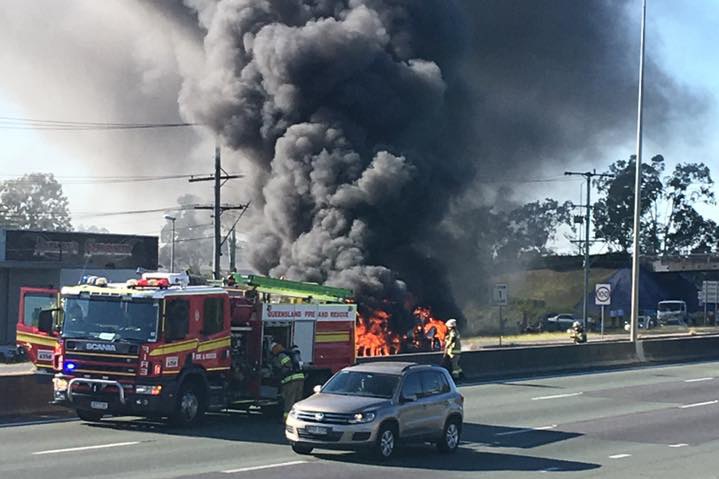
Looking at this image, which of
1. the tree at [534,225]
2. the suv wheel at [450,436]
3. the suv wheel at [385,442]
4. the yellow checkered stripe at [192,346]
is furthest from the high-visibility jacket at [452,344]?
the tree at [534,225]

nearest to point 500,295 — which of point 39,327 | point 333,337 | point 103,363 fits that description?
point 333,337

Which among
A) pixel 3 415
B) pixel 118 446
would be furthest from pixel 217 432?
pixel 3 415

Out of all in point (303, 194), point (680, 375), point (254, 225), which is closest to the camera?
point (680, 375)

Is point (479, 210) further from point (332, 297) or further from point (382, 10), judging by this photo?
point (332, 297)

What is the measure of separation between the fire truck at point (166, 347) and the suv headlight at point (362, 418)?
13.3ft

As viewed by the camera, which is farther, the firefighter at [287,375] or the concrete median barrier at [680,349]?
the concrete median barrier at [680,349]

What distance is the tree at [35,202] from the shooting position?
12938 centimetres

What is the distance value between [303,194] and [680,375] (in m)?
17.1

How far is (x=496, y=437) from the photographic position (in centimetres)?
1756

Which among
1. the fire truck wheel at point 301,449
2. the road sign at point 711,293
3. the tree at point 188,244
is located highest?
the tree at point 188,244

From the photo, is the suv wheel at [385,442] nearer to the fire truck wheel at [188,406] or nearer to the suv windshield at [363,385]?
the suv windshield at [363,385]

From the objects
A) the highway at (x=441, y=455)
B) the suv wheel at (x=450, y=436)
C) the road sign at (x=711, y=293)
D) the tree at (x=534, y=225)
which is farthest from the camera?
the tree at (x=534, y=225)

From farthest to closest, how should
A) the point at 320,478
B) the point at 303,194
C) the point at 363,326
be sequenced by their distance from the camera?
the point at 303,194 → the point at 363,326 → the point at 320,478

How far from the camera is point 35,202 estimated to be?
133375 millimetres
